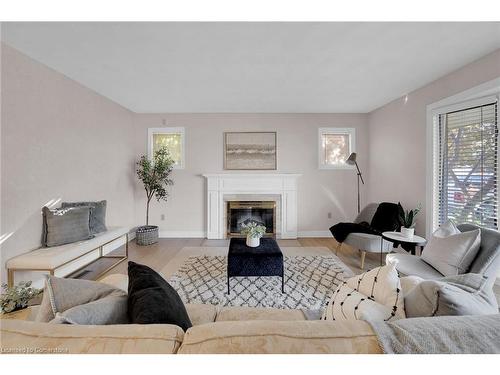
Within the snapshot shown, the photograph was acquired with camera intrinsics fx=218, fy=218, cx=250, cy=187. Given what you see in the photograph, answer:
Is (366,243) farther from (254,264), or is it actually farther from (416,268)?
(254,264)

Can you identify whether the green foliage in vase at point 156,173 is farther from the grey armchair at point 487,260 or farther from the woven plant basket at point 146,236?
the grey armchair at point 487,260

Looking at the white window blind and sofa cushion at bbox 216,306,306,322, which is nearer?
sofa cushion at bbox 216,306,306,322

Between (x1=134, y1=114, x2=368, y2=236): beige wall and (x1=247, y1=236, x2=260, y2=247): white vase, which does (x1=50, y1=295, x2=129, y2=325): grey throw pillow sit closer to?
(x1=247, y1=236, x2=260, y2=247): white vase

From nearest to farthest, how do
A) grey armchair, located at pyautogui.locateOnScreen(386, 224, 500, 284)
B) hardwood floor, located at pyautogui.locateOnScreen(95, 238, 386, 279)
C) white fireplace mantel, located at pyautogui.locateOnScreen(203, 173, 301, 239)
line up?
1. grey armchair, located at pyautogui.locateOnScreen(386, 224, 500, 284)
2. hardwood floor, located at pyautogui.locateOnScreen(95, 238, 386, 279)
3. white fireplace mantel, located at pyautogui.locateOnScreen(203, 173, 301, 239)

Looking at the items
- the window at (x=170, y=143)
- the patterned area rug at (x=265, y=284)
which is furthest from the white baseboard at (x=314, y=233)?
the window at (x=170, y=143)

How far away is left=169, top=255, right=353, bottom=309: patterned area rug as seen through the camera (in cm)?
223

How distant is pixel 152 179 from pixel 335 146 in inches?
147

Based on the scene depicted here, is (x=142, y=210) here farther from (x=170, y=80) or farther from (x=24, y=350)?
(x=24, y=350)

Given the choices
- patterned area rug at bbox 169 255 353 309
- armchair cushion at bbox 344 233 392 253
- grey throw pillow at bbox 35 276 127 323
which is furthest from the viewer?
armchair cushion at bbox 344 233 392 253

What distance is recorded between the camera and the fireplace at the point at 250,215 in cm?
448

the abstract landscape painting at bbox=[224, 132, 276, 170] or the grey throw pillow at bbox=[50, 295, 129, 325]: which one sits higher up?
the abstract landscape painting at bbox=[224, 132, 276, 170]

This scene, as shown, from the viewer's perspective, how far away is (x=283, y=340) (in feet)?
1.95

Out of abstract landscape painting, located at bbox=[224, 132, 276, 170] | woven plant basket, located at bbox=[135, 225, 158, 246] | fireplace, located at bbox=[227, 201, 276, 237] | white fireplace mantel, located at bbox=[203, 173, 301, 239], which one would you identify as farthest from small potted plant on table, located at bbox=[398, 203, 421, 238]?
woven plant basket, located at bbox=[135, 225, 158, 246]

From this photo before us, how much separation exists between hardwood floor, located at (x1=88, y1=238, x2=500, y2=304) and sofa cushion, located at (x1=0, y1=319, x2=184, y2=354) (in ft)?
8.32
